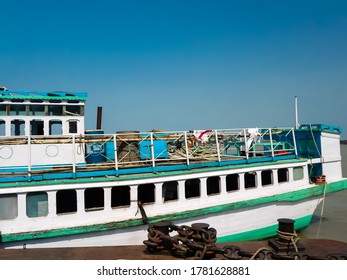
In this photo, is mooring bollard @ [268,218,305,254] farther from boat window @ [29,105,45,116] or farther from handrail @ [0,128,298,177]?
boat window @ [29,105,45,116]

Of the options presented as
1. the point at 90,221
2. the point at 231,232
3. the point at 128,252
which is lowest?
the point at 231,232

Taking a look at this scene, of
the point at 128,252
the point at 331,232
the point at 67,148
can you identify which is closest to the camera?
the point at 128,252

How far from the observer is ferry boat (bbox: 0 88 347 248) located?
8.77m

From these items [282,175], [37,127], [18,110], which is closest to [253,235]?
[282,175]

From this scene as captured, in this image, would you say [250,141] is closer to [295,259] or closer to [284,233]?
[284,233]

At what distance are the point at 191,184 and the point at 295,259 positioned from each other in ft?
28.7

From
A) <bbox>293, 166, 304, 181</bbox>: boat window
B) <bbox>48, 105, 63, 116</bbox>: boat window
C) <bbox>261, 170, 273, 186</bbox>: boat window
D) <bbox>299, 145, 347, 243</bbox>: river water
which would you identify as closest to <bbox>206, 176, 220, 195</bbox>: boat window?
<bbox>261, 170, 273, 186</bbox>: boat window

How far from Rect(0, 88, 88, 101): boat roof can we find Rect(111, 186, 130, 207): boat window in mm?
4329

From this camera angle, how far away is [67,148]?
1014 cm

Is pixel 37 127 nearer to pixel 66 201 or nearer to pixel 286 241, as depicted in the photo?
pixel 66 201

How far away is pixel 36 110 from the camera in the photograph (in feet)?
Answer: 38.1

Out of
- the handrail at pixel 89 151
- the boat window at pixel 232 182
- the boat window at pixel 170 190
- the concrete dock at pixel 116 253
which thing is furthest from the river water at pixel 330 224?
the concrete dock at pixel 116 253
